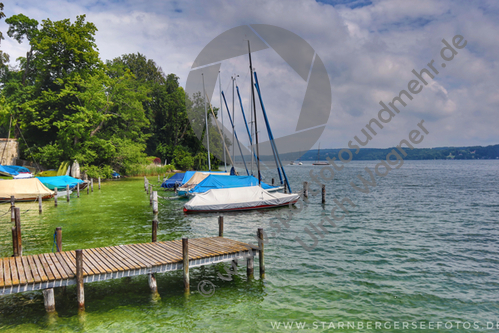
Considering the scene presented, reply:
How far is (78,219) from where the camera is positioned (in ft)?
74.1

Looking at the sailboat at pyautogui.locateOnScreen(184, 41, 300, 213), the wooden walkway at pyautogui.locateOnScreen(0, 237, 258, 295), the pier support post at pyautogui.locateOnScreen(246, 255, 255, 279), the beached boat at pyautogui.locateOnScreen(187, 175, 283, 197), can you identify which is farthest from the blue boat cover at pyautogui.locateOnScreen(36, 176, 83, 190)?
the pier support post at pyautogui.locateOnScreen(246, 255, 255, 279)

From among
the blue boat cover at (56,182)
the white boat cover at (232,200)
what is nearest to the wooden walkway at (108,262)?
the white boat cover at (232,200)

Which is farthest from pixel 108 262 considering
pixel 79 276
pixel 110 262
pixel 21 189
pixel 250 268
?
pixel 21 189

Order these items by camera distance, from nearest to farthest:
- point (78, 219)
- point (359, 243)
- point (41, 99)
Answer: point (359, 243)
point (78, 219)
point (41, 99)

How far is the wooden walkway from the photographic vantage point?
8953 mm

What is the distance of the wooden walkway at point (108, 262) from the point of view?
8.95m

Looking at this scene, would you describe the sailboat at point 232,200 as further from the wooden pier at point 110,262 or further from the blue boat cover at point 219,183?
the wooden pier at point 110,262

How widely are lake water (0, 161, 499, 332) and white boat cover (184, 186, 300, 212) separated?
1.60m

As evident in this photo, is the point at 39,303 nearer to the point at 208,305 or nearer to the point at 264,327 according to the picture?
the point at 208,305

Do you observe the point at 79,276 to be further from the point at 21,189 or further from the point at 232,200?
the point at 21,189

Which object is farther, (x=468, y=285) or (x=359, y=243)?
(x=359, y=243)

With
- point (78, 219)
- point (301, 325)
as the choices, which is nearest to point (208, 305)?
point (301, 325)

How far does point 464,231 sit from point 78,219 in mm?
25007

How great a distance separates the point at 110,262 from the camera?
1040 cm
